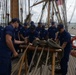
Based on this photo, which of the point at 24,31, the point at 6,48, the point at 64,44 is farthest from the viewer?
the point at 24,31

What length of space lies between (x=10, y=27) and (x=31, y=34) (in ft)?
10.8

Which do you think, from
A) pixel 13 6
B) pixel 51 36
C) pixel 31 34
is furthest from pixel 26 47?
pixel 51 36

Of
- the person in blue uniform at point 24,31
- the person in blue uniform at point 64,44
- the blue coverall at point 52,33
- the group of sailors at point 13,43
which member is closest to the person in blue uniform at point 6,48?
the group of sailors at point 13,43

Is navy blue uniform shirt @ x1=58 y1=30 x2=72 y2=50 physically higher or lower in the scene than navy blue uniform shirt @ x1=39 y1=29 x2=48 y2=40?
lower

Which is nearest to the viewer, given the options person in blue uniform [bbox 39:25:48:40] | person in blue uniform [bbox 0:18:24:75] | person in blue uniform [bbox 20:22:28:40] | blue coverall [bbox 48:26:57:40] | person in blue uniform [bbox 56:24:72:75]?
person in blue uniform [bbox 0:18:24:75]

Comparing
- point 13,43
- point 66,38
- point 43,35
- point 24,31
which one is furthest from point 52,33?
point 13,43

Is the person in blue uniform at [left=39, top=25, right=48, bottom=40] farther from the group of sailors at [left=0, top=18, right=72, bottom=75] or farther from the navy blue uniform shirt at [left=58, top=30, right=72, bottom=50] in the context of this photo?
the navy blue uniform shirt at [left=58, top=30, right=72, bottom=50]

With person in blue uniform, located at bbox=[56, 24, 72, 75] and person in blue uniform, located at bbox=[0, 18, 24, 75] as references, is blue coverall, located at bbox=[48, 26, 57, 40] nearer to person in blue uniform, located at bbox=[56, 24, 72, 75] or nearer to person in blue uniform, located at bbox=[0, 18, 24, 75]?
person in blue uniform, located at bbox=[56, 24, 72, 75]

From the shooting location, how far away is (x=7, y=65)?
5562mm

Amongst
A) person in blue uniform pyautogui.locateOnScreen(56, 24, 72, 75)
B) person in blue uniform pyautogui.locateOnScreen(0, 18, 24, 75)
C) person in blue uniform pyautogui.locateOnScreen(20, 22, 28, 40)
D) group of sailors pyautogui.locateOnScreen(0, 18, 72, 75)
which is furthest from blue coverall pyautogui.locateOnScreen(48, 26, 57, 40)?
person in blue uniform pyautogui.locateOnScreen(0, 18, 24, 75)

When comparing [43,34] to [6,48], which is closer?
[6,48]

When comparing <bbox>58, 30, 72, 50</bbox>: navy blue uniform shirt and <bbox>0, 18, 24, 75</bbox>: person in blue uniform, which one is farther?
<bbox>58, 30, 72, 50</bbox>: navy blue uniform shirt

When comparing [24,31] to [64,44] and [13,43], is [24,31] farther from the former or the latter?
[13,43]

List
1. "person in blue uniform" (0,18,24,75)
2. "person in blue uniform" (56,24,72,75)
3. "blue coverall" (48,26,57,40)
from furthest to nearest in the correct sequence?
"blue coverall" (48,26,57,40), "person in blue uniform" (56,24,72,75), "person in blue uniform" (0,18,24,75)
